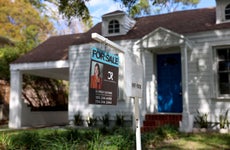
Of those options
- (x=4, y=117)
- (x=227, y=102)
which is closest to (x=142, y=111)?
(x=227, y=102)

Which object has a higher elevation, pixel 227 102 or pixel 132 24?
pixel 132 24

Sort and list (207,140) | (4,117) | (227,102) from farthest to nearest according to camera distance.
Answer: (4,117), (227,102), (207,140)

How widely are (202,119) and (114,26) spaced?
5.79 m

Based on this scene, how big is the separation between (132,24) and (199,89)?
185 inches

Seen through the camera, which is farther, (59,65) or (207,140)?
(59,65)

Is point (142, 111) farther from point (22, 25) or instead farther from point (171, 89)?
point (22, 25)

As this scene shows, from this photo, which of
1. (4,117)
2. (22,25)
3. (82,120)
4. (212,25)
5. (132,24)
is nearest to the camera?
(212,25)

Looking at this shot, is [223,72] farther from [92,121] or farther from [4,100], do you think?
[4,100]

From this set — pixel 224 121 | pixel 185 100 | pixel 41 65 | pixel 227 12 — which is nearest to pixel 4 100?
pixel 41 65

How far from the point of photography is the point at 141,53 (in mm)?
11641

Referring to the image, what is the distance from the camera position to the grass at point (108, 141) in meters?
6.11

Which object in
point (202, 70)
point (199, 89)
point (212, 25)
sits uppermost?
point (212, 25)

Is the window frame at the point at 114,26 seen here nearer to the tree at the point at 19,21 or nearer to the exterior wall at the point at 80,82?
the exterior wall at the point at 80,82

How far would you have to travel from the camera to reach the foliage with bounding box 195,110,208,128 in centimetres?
1039
